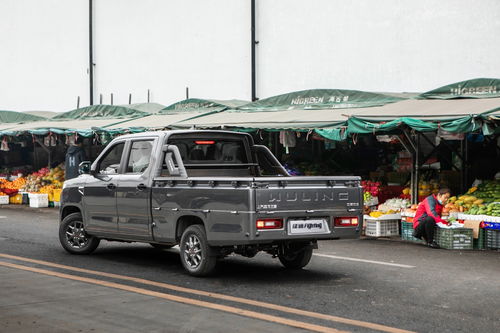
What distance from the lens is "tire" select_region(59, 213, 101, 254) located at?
1230 centimetres

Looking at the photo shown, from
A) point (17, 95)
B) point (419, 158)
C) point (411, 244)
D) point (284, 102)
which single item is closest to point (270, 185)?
point (411, 244)

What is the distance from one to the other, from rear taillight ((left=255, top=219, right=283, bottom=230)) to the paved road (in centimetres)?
75

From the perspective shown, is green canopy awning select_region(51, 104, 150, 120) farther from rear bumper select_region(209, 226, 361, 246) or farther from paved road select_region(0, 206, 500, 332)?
rear bumper select_region(209, 226, 361, 246)

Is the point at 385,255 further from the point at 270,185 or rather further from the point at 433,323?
the point at 433,323

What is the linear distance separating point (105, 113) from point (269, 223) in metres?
17.5

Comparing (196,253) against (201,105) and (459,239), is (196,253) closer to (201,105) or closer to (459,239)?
(459,239)

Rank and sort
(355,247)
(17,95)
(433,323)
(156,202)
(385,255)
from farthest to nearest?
(17,95) → (355,247) → (385,255) → (156,202) → (433,323)

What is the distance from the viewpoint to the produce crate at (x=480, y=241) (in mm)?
13727

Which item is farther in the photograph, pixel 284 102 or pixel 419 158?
pixel 284 102

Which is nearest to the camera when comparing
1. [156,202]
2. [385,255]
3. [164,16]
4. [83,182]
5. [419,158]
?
[156,202]

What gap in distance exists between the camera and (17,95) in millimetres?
34781

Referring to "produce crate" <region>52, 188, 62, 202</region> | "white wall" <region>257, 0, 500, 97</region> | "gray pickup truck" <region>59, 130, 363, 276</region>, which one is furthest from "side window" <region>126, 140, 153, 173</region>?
"produce crate" <region>52, 188, 62, 202</region>

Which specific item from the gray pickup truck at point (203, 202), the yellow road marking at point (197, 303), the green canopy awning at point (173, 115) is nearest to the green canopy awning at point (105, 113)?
the green canopy awning at point (173, 115)

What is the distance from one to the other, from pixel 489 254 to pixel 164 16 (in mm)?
17403
